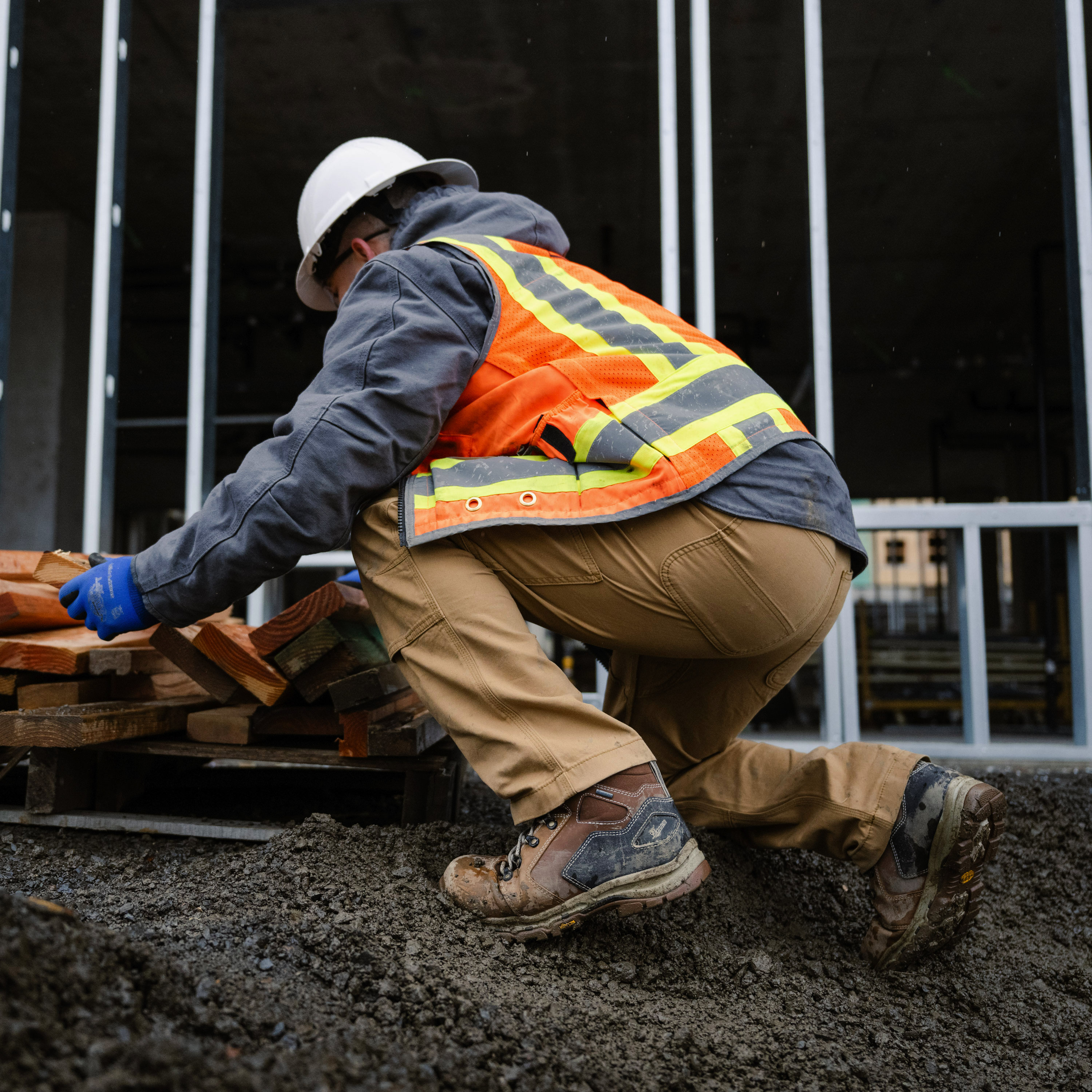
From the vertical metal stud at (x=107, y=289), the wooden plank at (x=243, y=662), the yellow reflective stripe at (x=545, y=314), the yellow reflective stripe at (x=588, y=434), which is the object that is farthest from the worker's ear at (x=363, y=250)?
the vertical metal stud at (x=107, y=289)

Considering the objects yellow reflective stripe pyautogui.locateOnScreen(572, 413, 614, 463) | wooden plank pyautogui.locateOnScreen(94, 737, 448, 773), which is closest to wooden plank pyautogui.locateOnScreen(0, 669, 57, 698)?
wooden plank pyautogui.locateOnScreen(94, 737, 448, 773)

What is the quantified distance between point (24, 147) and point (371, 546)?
24.1 ft

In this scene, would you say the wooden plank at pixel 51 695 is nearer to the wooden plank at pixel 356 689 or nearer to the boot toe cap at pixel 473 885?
the wooden plank at pixel 356 689

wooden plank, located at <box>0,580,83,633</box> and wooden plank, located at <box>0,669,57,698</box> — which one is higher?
wooden plank, located at <box>0,580,83,633</box>

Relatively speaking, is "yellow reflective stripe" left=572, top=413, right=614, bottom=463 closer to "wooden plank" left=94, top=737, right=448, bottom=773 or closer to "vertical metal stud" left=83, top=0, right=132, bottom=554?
"wooden plank" left=94, top=737, right=448, bottom=773

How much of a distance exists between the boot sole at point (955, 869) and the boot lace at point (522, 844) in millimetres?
751

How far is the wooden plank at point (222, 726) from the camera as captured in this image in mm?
2184

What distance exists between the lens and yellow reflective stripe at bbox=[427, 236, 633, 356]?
68.7 inches

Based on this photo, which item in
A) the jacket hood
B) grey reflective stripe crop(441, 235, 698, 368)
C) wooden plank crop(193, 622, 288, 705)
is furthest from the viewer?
wooden plank crop(193, 622, 288, 705)

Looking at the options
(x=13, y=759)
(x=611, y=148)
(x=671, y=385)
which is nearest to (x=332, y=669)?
(x=13, y=759)

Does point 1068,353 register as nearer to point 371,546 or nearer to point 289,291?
point 289,291

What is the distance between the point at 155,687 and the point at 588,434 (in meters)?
1.59

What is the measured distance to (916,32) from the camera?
559 centimetres

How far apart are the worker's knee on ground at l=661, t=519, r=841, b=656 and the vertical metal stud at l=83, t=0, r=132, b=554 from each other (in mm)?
2815
